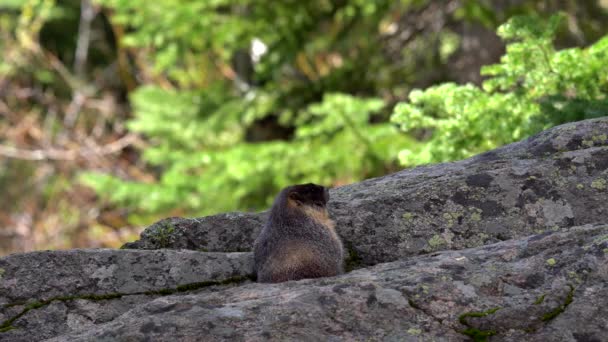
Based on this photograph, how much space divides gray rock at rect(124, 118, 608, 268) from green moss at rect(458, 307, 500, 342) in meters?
1.11

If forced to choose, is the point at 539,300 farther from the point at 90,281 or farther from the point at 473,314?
the point at 90,281

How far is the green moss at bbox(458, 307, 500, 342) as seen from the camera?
337cm

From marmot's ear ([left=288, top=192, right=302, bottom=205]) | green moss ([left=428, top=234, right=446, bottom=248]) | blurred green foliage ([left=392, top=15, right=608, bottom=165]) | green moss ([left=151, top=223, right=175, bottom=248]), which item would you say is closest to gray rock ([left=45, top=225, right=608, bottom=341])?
green moss ([left=428, top=234, right=446, bottom=248])

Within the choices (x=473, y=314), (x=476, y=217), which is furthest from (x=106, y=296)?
(x=476, y=217)

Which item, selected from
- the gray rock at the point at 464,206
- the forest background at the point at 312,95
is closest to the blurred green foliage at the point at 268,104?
the forest background at the point at 312,95

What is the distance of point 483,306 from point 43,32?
23.9 meters

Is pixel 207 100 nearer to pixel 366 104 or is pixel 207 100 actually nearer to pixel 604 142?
pixel 366 104

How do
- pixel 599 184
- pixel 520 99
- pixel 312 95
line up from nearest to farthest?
pixel 599 184 → pixel 520 99 → pixel 312 95

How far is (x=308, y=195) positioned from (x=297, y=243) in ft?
1.53

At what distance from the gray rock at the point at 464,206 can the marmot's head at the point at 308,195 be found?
0.66ft

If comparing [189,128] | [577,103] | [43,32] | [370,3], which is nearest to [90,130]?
[43,32]

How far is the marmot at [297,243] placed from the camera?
4.32 metres

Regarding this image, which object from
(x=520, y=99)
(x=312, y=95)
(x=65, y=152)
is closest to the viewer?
(x=520, y=99)

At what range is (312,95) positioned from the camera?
42.2 feet
